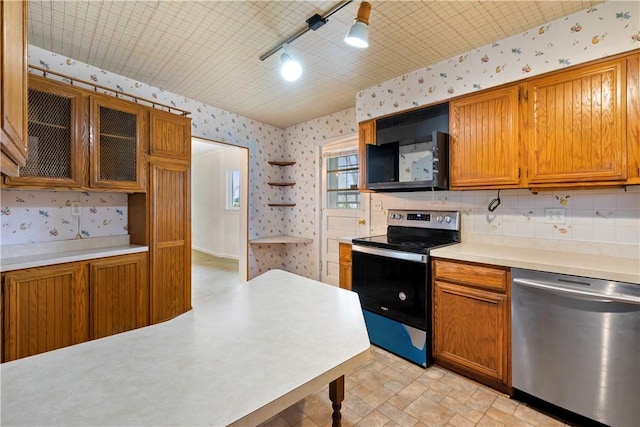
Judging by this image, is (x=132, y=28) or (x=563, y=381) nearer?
(x=563, y=381)

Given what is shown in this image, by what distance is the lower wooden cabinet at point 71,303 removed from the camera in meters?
1.88

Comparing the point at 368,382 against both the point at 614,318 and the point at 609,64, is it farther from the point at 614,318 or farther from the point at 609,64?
the point at 609,64

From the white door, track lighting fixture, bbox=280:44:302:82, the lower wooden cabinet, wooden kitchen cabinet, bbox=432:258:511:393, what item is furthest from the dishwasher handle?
the lower wooden cabinet

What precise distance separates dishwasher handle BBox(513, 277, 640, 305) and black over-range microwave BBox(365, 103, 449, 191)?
956 mm

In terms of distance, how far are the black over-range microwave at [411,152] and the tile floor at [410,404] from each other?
4.92ft

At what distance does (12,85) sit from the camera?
25.5 inches

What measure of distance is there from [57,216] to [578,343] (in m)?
3.83

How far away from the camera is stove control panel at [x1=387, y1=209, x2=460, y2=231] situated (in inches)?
101

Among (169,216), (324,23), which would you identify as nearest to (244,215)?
(169,216)

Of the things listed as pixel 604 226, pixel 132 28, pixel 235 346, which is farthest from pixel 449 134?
pixel 132 28

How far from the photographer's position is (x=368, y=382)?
81.6 inches

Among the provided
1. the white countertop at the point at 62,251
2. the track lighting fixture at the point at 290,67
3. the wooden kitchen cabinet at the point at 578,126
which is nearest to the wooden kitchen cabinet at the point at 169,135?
the white countertop at the point at 62,251

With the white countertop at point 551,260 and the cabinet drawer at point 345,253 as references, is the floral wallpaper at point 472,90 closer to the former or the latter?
the white countertop at point 551,260

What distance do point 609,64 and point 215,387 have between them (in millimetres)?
2638
